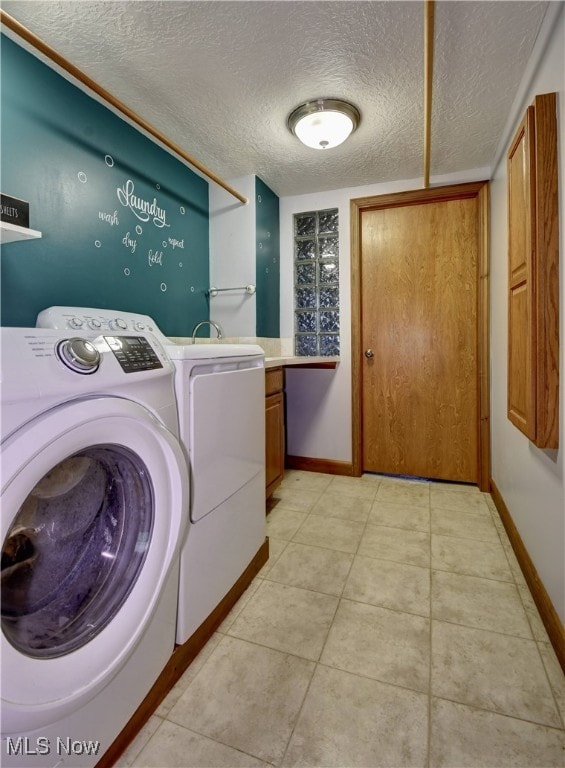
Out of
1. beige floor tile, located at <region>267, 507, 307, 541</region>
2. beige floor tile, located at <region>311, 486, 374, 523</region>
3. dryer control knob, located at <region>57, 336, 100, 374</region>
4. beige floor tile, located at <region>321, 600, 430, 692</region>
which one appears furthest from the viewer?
beige floor tile, located at <region>311, 486, 374, 523</region>

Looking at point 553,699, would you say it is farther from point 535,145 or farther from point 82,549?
point 535,145

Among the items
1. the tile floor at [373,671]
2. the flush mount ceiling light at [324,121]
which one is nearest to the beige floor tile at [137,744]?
the tile floor at [373,671]

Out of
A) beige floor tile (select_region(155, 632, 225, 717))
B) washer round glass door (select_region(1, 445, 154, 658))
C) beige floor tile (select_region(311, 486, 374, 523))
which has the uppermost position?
washer round glass door (select_region(1, 445, 154, 658))

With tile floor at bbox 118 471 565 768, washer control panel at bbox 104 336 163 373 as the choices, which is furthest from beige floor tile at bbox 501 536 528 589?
washer control panel at bbox 104 336 163 373

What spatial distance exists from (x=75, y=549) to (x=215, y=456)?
0.46 meters

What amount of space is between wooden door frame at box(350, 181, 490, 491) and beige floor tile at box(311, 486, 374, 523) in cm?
37

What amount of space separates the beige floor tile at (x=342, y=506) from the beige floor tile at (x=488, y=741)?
1096mm

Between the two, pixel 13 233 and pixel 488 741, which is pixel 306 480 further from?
pixel 13 233

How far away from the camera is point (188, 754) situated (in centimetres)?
87

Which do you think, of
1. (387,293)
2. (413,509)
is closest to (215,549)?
(413,509)

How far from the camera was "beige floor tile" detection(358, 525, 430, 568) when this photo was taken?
1.67 m

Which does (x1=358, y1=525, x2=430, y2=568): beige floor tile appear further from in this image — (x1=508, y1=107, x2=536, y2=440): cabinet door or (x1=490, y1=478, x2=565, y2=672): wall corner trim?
(x1=508, y1=107, x2=536, y2=440): cabinet door

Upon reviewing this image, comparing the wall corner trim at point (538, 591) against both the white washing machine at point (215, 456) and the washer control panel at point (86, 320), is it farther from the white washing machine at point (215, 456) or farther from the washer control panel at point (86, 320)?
the washer control panel at point (86, 320)

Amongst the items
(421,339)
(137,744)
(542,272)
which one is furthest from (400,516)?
(137,744)
